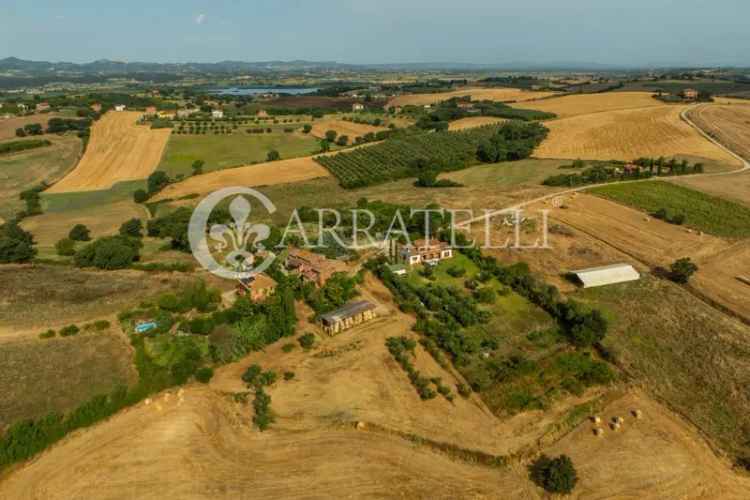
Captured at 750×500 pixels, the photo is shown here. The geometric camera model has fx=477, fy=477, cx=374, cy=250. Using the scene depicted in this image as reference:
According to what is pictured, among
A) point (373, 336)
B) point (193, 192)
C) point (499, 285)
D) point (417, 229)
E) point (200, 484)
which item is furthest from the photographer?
point (193, 192)

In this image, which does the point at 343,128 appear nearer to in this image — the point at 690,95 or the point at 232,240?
the point at 232,240

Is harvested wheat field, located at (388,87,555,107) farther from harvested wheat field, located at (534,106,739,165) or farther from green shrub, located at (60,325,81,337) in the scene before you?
green shrub, located at (60,325,81,337)

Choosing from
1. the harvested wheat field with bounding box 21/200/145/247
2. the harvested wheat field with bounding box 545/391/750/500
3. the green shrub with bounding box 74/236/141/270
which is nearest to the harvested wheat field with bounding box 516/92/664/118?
the harvested wheat field with bounding box 21/200/145/247

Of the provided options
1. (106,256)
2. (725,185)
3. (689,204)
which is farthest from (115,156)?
(725,185)

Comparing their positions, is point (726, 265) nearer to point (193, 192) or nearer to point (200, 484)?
point (200, 484)

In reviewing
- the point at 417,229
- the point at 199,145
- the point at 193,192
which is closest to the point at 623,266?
the point at 417,229
